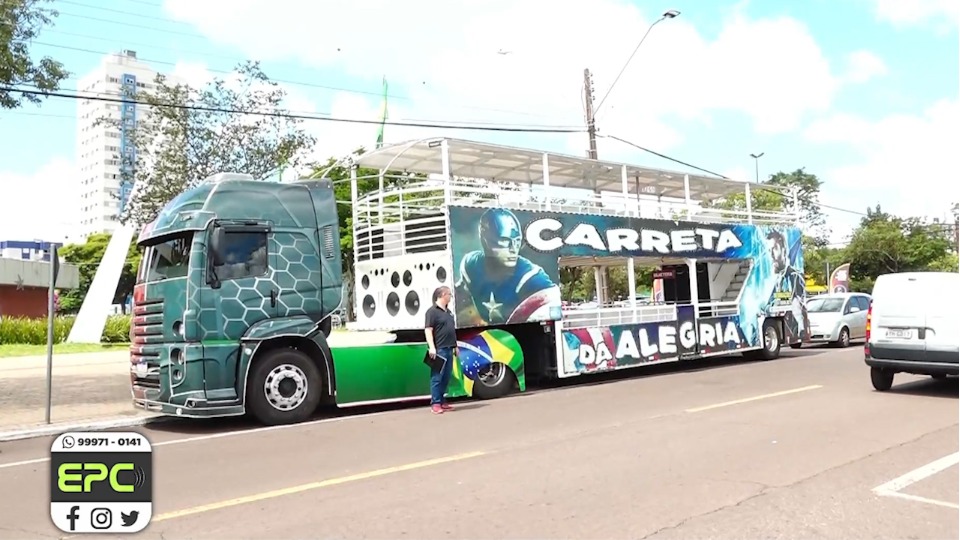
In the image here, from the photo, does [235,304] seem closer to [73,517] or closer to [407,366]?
[407,366]

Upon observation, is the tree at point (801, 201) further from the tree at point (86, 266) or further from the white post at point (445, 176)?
the tree at point (86, 266)

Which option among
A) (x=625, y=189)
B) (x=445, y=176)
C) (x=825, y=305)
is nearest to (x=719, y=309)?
(x=625, y=189)

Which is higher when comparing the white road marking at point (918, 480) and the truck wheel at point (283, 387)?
the truck wheel at point (283, 387)

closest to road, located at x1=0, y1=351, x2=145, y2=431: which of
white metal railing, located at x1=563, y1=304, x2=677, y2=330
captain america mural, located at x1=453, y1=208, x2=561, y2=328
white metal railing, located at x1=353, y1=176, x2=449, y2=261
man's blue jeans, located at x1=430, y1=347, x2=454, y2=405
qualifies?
man's blue jeans, located at x1=430, y1=347, x2=454, y2=405

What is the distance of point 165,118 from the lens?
1897 cm

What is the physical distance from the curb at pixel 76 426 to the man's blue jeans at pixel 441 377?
12.4 feet

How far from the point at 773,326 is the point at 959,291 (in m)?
8.09

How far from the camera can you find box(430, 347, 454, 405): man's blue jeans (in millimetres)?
10672

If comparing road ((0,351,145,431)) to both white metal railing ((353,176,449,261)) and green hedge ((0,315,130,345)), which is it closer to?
white metal railing ((353,176,449,261))

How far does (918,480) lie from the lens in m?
6.21

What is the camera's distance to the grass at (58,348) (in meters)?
23.9

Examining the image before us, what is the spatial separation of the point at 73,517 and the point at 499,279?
9.79 m

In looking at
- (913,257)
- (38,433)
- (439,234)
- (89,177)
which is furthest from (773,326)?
(89,177)

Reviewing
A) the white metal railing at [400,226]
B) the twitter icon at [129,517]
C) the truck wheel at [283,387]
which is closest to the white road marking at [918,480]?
the twitter icon at [129,517]
